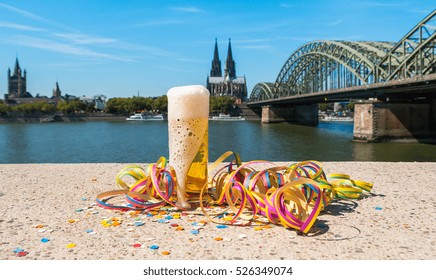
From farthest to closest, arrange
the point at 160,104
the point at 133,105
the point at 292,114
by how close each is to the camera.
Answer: the point at 160,104, the point at 133,105, the point at 292,114

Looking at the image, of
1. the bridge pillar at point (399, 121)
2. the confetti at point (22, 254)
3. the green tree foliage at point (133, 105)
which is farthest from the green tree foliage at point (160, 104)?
the confetti at point (22, 254)

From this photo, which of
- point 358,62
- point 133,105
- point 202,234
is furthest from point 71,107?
point 202,234

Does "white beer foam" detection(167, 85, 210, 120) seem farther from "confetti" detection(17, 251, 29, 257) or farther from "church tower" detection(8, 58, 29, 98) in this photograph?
"church tower" detection(8, 58, 29, 98)

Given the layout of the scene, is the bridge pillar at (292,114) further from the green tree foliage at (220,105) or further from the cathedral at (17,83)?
the cathedral at (17,83)

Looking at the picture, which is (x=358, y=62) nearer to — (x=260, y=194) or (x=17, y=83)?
(x=260, y=194)

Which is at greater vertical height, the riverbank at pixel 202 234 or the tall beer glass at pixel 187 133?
the tall beer glass at pixel 187 133
